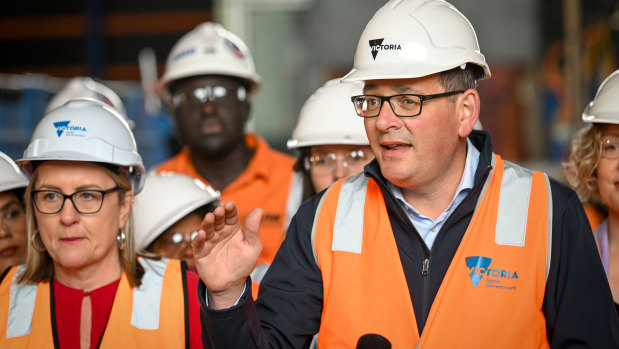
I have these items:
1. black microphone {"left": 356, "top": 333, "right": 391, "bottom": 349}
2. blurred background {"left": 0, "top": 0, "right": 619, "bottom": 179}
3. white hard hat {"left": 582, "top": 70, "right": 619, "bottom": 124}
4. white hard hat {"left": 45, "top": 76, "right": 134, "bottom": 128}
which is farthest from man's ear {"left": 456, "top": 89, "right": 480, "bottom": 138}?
blurred background {"left": 0, "top": 0, "right": 619, "bottom": 179}

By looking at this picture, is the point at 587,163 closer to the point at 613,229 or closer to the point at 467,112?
the point at 613,229

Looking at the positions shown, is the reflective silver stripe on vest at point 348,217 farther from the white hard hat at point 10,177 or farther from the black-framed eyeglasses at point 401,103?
the white hard hat at point 10,177

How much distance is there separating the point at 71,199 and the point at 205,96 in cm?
242

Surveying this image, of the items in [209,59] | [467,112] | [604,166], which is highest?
[209,59]

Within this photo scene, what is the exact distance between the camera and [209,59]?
5.68 metres

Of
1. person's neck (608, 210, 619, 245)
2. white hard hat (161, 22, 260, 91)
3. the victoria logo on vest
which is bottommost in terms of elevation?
person's neck (608, 210, 619, 245)

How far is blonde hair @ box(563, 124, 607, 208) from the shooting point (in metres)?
3.79

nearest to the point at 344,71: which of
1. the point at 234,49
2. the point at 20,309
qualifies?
the point at 234,49

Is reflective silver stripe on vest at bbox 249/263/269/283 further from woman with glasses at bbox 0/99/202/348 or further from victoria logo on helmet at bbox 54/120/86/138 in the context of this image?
victoria logo on helmet at bbox 54/120/86/138

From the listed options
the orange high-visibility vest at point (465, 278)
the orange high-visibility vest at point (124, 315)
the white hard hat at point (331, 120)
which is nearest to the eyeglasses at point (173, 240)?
the orange high-visibility vest at point (124, 315)

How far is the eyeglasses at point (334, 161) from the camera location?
4422 millimetres

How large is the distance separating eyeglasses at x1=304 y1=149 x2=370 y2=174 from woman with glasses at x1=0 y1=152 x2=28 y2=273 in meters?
1.69

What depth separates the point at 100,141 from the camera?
3441 mm

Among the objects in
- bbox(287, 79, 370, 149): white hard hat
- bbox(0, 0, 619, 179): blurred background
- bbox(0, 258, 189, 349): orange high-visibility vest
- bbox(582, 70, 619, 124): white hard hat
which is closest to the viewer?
bbox(0, 258, 189, 349): orange high-visibility vest
